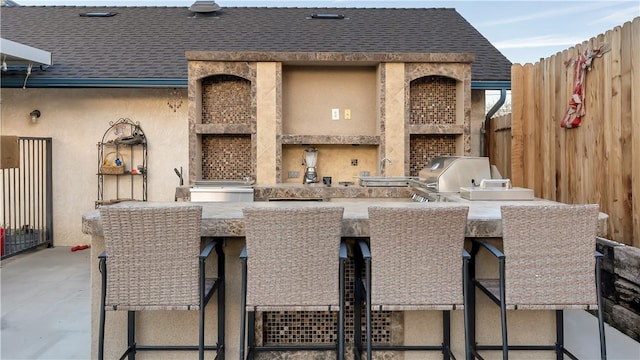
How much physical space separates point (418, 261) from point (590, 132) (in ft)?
8.04

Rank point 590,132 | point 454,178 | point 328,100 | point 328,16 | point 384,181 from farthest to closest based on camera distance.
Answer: point 328,16, point 328,100, point 384,181, point 454,178, point 590,132

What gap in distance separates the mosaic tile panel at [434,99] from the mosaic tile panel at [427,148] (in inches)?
9.0

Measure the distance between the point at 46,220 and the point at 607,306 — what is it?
728cm

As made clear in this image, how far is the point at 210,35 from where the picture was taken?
299 inches

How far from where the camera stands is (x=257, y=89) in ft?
18.3

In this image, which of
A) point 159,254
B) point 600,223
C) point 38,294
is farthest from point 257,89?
point 600,223

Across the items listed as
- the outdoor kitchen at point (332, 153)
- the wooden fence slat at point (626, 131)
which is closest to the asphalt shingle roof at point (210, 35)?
the outdoor kitchen at point (332, 153)

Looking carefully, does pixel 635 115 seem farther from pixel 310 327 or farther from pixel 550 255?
pixel 310 327

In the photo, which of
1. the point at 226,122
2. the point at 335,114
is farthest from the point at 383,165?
the point at 226,122

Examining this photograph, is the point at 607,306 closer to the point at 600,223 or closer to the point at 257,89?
the point at 600,223

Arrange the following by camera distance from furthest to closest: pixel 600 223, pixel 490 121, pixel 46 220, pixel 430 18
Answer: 1. pixel 430 18
2. pixel 46 220
3. pixel 490 121
4. pixel 600 223

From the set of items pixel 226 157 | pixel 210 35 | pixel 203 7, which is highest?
pixel 203 7

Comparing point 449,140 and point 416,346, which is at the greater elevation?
point 449,140

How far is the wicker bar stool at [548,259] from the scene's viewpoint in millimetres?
2188
